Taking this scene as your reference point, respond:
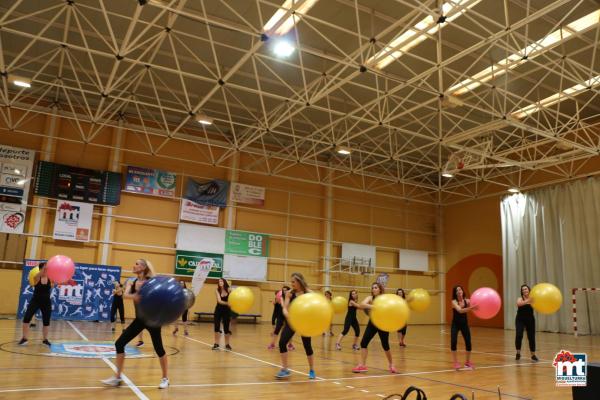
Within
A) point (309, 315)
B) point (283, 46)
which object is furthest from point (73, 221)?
point (309, 315)

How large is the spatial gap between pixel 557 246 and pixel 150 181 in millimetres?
16141

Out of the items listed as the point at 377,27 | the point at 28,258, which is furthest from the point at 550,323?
the point at 28,258

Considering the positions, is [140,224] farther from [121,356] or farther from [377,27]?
[121,356]

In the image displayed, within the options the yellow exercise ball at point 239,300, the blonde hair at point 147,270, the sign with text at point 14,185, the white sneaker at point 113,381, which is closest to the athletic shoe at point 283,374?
the white sneaker at point 113,381

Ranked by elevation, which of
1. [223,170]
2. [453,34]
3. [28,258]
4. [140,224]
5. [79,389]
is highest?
[453,34]

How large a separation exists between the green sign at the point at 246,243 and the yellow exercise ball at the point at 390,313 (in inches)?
481

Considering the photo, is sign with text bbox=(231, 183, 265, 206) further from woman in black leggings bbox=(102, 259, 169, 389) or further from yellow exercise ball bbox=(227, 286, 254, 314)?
woman in black leggings bbox=(102, 259, 169, 389)

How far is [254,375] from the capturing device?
6.80 meters

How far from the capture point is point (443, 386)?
640cm

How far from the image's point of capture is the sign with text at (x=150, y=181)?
57.1ft

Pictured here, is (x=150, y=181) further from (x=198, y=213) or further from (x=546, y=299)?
(x=546, y=299)

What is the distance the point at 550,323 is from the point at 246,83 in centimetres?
1489

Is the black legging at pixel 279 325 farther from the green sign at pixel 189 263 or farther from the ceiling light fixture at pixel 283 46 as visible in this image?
the green sign at pixel 189 263

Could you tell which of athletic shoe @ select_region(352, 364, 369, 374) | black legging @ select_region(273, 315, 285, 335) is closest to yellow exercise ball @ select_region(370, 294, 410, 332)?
athletic shoe @ select_region(352, 364, 369, 374)
